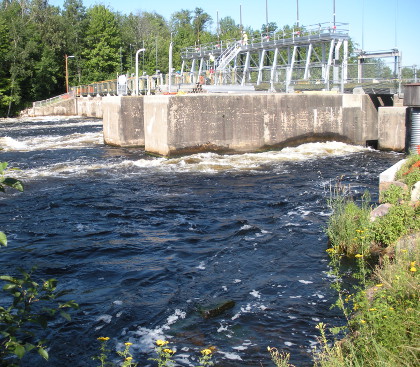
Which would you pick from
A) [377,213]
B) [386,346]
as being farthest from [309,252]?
[386,346]

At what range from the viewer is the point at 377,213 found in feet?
31.7

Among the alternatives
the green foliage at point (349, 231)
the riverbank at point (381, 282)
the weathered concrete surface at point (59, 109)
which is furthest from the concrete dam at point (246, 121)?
the weathered concrete surface at point (59, 109)

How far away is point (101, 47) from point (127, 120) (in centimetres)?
6050

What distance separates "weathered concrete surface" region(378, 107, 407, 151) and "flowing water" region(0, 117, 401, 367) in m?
4.86

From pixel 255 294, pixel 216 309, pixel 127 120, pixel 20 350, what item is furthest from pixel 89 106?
pixel 20 350

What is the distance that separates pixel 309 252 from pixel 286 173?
915cm

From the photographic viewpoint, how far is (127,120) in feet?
88.4

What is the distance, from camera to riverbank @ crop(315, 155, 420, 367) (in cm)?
477

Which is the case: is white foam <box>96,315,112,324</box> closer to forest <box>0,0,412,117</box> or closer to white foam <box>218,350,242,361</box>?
white foam <box>218,350,242,361</box>

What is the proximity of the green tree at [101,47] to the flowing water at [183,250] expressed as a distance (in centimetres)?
6454

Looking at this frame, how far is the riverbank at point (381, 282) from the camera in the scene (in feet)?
15.6

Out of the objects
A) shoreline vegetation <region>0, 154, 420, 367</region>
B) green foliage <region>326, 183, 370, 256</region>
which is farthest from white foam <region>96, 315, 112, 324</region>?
green foliage <region>326, 183, 370, 256</region>

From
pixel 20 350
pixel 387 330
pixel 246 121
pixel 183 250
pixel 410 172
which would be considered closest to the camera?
pixel 20 350

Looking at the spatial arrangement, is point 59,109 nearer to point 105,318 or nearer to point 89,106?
point 89,106
